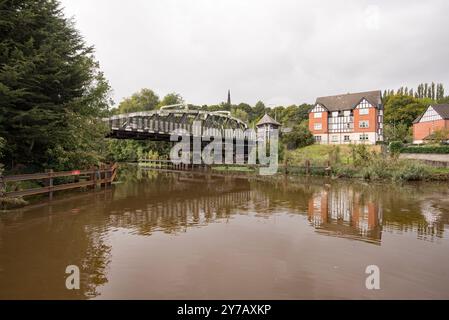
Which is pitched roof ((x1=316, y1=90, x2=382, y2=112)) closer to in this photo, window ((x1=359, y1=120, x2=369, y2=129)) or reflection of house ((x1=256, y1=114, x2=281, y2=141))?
window ((x1=359, y1=120, x2=369, y2=129))

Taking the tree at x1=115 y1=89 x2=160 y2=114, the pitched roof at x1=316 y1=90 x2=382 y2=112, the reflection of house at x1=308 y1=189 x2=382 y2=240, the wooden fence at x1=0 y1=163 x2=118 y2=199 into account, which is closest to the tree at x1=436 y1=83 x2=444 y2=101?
the pitched roof at x1=316 y1=90 x2=382 y2=112

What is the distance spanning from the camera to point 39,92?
1274 cm

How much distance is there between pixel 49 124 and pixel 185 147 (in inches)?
1236

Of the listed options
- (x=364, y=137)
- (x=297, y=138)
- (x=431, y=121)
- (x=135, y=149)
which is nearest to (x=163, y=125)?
(x=297, y=138)

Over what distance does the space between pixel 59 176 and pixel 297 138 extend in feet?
127

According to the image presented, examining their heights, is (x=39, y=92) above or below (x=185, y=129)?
below

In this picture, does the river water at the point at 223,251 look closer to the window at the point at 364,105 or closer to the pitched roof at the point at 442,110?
the window at the point at 364,105

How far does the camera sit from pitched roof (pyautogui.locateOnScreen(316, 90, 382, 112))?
4666cm

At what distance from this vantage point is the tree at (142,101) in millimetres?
71812

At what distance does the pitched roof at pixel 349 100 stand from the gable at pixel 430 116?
8.61 m

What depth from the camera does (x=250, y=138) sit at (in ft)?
140

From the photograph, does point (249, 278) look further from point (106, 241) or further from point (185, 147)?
point (185, 147)

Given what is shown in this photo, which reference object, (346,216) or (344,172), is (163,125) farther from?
(346,216)
